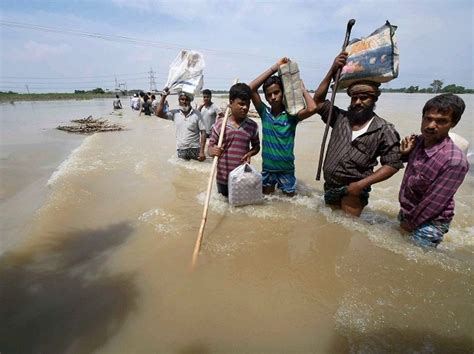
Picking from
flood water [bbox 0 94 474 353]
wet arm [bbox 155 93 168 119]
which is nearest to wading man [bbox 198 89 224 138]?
wet arm [bbox 155 93 168 119]

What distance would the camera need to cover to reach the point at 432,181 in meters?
2.16

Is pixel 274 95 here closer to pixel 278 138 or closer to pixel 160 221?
pixel 278 138

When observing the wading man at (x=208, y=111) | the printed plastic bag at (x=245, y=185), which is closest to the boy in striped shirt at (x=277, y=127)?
the printed plastic bag at (x=245, y=185)

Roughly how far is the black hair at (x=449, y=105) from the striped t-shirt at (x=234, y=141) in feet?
5.77

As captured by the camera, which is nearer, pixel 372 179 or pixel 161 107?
pixel 372 179

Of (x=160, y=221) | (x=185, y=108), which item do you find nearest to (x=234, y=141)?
(x=160, y=221)

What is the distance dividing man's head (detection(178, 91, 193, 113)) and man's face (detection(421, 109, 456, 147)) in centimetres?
352

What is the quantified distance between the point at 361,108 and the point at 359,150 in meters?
0.38

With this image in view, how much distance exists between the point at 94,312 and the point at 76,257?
84 centimetres

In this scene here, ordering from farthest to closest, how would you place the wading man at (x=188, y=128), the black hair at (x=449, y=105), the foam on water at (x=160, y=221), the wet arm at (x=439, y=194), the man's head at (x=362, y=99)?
1. the wading man at (x=188, y=128)
2. the foam on water at (x=160, y=221)
3. the man's head at (x=362, y=99)
4. the wet arm at (x=439, y=194)
5. the black hair at (x=449, y=105)

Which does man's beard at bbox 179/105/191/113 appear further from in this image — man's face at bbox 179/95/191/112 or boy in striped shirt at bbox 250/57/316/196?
boy in striped shirt at bbox 250/57/316/196

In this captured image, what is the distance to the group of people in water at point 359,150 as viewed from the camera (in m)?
2.07

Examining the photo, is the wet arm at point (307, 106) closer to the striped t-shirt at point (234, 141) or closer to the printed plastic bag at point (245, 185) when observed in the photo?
the striped t-shirt at point (234, 141)

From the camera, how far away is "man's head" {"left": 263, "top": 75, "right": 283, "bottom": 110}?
289 centimetres
